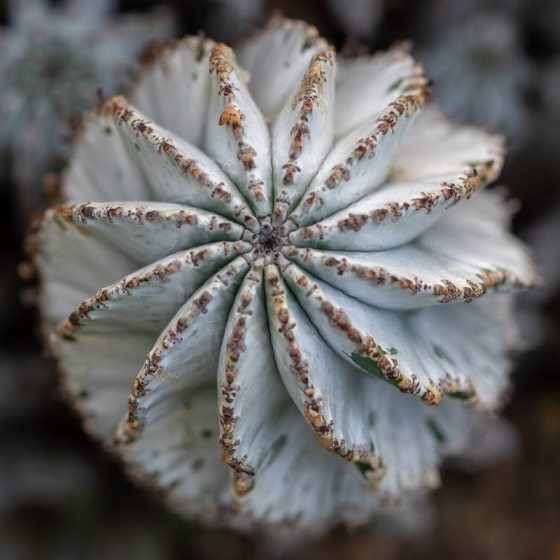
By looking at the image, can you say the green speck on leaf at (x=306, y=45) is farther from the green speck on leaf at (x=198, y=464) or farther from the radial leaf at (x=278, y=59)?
the green speck on leaf at (x=198, y=464)

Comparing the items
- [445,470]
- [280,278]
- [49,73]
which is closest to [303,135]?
[280,278]

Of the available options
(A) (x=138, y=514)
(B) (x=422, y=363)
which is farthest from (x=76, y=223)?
(A) (x=138, y=514)

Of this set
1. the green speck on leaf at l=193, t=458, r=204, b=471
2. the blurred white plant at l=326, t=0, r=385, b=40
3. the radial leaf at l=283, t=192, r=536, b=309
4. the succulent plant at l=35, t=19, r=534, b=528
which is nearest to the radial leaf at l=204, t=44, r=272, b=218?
the succulent plant at l=35, t=19, r=534, b=528

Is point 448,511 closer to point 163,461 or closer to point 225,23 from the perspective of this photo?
point 163,461

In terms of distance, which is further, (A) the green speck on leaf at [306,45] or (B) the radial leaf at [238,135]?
(A) the green speck on leaf at [306,45]

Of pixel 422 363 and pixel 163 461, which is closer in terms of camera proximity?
pixel 422 363

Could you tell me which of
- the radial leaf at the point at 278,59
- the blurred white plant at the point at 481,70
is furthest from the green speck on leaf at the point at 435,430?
the blurred white plant at the point at 481,70

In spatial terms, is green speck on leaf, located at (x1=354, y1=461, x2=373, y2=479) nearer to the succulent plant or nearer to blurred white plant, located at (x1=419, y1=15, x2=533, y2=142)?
the succulent plant
